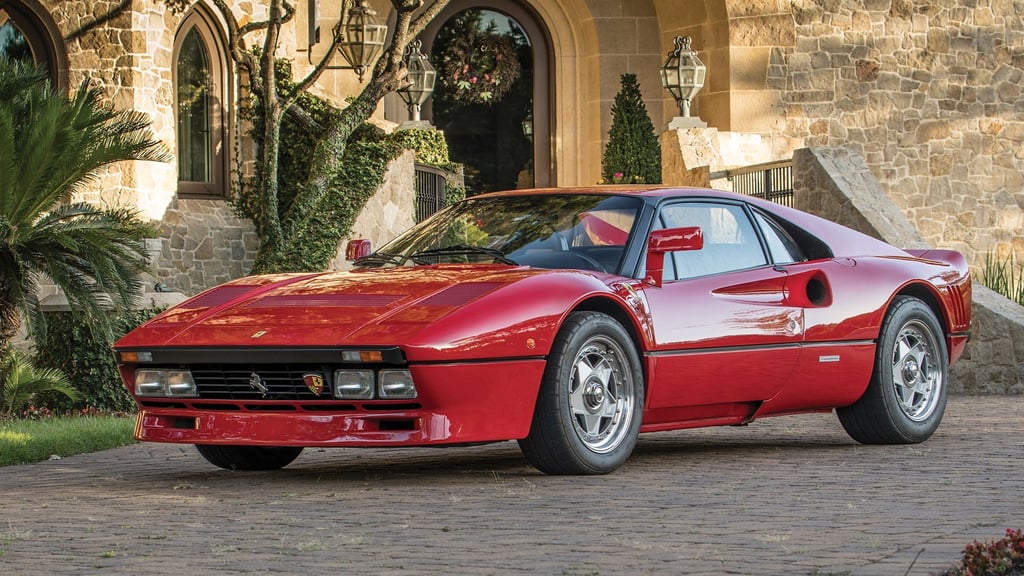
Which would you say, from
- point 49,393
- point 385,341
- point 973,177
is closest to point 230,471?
point 385,341

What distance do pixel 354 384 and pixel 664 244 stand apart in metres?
1.70

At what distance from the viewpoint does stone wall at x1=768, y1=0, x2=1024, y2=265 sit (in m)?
26.6

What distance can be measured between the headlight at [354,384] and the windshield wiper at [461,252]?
4.08 feet

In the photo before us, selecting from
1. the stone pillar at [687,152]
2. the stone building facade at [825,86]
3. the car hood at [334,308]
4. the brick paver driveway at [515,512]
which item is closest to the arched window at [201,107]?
the stone building facade at [825,86]

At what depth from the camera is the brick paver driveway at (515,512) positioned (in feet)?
15.3

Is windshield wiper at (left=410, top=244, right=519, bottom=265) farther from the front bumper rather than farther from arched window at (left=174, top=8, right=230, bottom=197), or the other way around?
arched window at (left=174, top=8, right=230, bottom=197)

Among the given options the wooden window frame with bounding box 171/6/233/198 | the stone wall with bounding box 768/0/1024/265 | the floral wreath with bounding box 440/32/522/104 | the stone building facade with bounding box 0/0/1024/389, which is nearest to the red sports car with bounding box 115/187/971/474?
the wooden window frame with bounding box 171/6/233/198

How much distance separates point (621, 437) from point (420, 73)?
17.0m

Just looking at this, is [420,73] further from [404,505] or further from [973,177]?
[404,505]

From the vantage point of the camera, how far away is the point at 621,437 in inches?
271

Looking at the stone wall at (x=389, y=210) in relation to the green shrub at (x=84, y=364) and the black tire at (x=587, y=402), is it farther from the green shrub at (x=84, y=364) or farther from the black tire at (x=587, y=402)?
the black tire at (x=587, y=402)

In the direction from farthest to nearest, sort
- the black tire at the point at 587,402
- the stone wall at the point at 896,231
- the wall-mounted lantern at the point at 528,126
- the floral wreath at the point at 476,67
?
the wall-mounted lantern at the point at 528,126, the floral wreath at the point at 476,67, the stone wall at the point at 896,231, the black tire at the point at 587,402

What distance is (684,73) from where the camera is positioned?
22.5m

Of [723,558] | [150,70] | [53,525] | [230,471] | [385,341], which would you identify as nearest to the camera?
[723,558]
